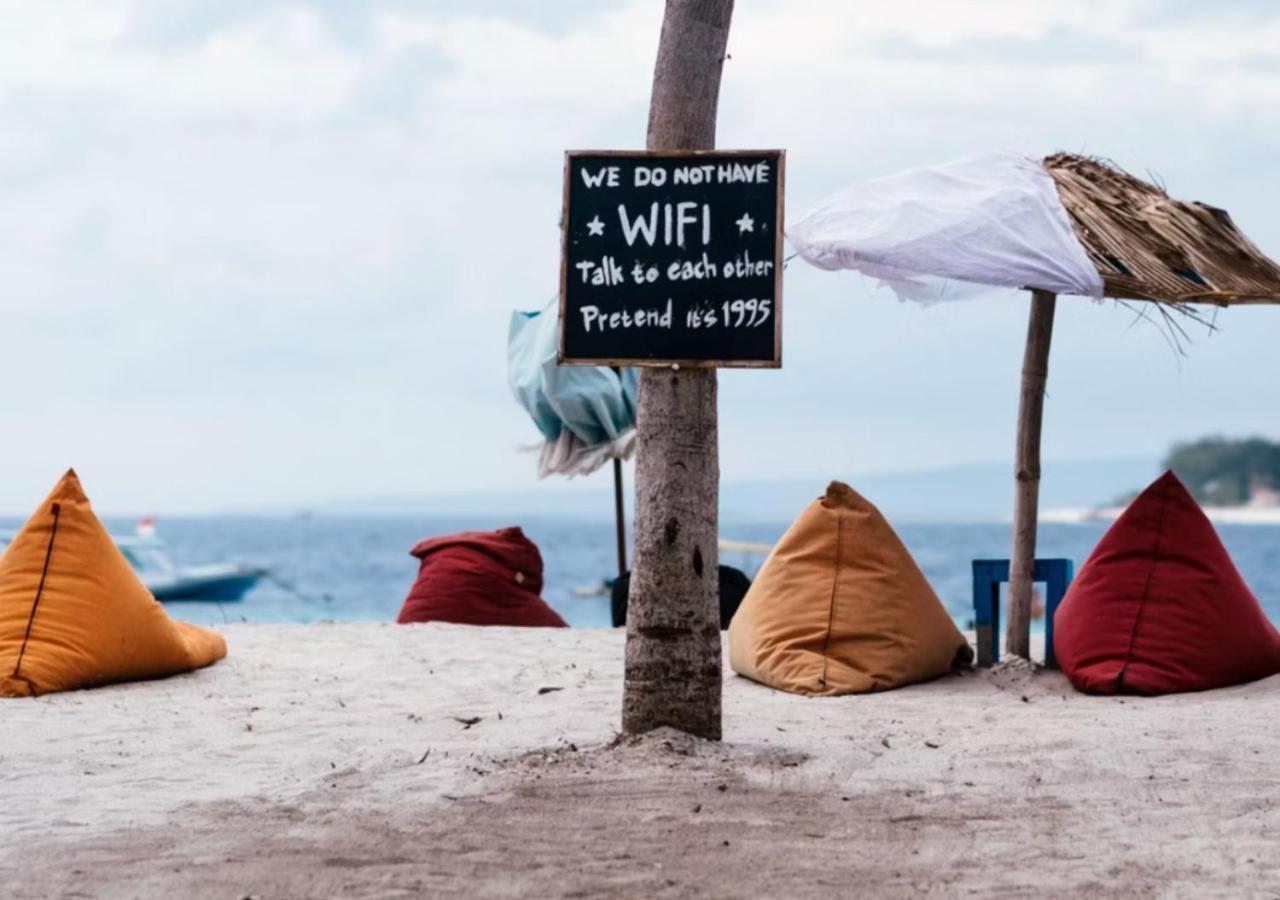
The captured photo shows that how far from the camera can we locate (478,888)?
371 centimetres

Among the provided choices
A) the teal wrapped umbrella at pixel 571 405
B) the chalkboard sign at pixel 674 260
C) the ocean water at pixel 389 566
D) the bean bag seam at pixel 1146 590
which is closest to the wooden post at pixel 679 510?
the chalkboard sign at pixel 674 260

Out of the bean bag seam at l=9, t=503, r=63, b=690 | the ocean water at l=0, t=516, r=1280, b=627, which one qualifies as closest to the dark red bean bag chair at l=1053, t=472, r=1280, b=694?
the bean bag seam at l=9, t=503, r=63, b=690

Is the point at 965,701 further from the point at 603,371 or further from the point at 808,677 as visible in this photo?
the point at 603,371

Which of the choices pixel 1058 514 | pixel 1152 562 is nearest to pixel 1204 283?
pixel 1152 562

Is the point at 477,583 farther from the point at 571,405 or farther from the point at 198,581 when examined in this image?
the point at 198,581

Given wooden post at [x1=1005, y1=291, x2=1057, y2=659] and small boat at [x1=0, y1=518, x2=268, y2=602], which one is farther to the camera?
small boat at [x1=0, y1=518, x2=268, y2=602]

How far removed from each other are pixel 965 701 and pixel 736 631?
1.22 meters

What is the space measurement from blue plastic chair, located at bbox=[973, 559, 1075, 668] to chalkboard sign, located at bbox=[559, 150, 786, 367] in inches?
108

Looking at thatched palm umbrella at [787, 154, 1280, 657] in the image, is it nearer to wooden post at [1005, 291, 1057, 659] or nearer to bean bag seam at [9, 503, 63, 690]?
wooden post at [1005, 291, 1057, 659]

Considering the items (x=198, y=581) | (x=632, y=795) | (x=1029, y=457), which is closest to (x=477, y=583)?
(x=1029, y=457)

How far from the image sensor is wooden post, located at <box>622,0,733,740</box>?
16.4ft

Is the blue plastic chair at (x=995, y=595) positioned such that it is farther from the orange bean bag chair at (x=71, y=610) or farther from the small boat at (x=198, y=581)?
the small boat at (x=198, y=581)

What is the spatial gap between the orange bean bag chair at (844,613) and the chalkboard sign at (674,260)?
2.29 meters

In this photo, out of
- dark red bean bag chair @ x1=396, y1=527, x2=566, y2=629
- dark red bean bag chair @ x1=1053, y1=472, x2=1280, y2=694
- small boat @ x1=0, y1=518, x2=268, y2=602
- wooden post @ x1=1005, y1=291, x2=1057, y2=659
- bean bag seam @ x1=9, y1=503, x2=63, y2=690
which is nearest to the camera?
dark red bean bag chair @ x1=1053, y1=472, x2=1280, y2=694
